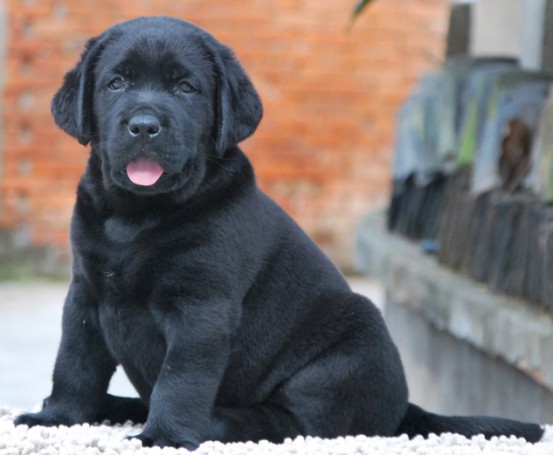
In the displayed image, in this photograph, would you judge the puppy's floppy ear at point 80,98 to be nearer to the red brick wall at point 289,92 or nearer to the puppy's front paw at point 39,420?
the puppy's front paw at point 39,420

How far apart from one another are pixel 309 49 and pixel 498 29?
3.71 metres

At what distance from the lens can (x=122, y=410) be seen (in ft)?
11.7

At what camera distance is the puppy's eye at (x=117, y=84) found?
3.24 metres

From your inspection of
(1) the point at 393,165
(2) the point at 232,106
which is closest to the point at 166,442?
(2) the point at 232,106

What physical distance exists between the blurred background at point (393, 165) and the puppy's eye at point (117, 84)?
5.76ft

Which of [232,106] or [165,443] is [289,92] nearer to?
[232,106]

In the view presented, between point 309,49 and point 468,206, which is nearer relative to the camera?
point 468,206

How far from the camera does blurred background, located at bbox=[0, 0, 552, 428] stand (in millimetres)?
4727

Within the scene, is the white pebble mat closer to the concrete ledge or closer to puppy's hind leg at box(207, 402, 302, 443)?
puppy's hind leg at box(207, 402, 302, 443)

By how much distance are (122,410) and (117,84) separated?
38.8 inches

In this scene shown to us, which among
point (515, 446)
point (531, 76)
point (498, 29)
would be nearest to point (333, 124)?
point (498, 29)

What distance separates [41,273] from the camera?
32.9ft

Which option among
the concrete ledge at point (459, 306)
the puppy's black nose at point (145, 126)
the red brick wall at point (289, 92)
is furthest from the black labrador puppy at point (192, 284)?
the red brick wall at point (289, 92)

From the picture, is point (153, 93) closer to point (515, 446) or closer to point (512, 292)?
point (515, 446)
